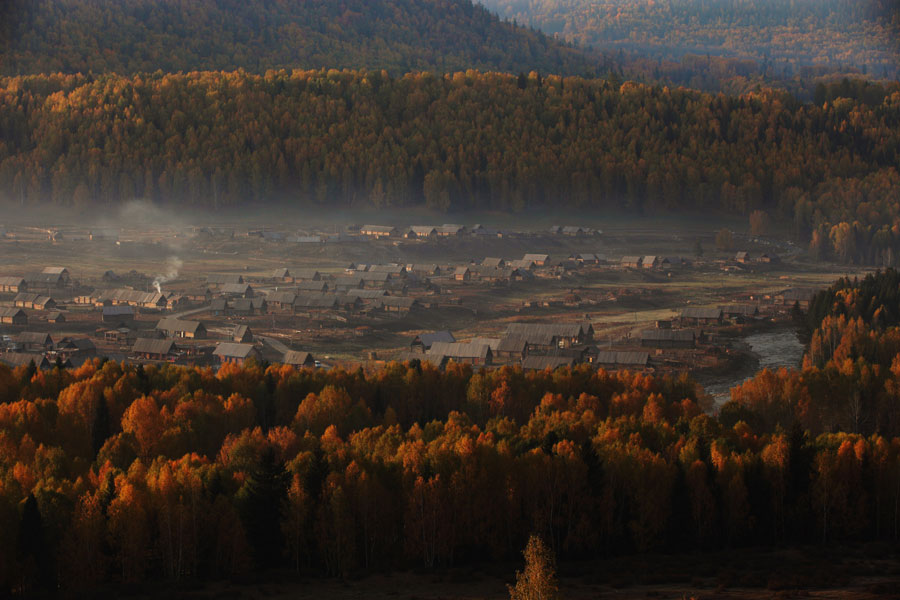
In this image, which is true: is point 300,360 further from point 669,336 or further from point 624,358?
point 669,336

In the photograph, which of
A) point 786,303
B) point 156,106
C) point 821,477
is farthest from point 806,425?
point 156,106

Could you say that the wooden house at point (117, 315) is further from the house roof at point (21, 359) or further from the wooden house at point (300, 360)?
the wooden house at point (300, 360)

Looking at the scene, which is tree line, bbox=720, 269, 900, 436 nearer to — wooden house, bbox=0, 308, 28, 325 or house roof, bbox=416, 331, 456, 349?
house roof, bbox=416, 331, 456, 349

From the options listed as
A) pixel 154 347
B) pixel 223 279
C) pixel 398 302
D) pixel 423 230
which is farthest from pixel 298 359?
pixel 423 230

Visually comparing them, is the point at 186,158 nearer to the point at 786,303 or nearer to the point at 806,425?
the point at 786,303

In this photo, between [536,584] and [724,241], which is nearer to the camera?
[536,584]

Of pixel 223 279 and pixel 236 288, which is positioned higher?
pixel 236 288
